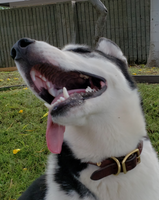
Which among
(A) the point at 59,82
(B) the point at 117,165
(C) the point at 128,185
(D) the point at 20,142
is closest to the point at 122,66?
(A) the point at 59,82

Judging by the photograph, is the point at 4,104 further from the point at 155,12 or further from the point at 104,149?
the point at 155,12

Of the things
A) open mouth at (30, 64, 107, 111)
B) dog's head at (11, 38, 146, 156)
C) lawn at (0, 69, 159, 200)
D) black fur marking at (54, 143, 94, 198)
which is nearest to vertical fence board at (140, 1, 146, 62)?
lawn at (0, 69, 159, 200)

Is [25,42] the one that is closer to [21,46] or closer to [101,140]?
[21,46]

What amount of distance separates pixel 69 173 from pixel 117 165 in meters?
0.38

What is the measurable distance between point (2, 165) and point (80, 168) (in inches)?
68.9

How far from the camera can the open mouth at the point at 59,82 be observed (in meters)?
1.58

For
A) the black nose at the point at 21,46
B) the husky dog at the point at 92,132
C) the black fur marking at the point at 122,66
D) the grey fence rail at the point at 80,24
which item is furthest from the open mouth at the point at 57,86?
the grey fence rail at the point at 80,24

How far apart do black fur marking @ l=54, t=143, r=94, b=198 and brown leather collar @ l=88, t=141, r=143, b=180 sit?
0.13 metres

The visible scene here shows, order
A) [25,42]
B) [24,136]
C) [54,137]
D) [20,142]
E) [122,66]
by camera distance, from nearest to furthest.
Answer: [25,42] < [54,137] < [122,66] < [20,142] < [24,136]

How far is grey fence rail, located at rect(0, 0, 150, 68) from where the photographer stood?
819 centimetres

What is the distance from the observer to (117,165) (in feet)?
5.04

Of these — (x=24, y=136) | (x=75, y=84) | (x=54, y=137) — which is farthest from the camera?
(x=24, y=136)

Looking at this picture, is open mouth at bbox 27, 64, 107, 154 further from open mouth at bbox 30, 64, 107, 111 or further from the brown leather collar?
the brown leather collar

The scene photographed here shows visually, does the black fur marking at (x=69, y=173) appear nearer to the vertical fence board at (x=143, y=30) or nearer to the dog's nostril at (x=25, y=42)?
the dog's nostril at (x=25, y=42)
